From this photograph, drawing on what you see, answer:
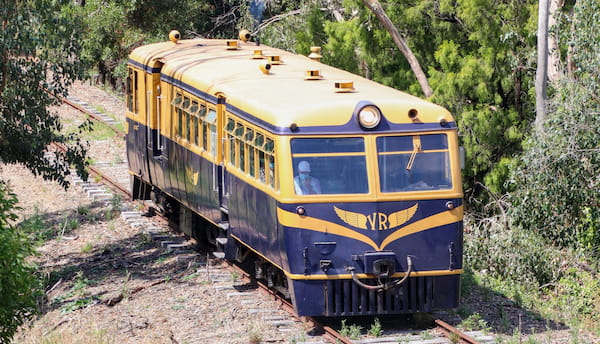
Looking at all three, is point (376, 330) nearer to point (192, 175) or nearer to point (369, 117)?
point (369, 117)

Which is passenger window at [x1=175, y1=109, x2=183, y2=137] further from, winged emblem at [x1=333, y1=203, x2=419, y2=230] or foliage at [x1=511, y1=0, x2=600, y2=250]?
foliage at [x1=511, y1=0, x2=600, y2=250]

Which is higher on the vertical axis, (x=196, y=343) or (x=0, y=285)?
(x=0, y=285)

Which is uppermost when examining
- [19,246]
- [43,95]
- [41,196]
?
[43,95]

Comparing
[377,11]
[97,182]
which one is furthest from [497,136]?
[97,182]

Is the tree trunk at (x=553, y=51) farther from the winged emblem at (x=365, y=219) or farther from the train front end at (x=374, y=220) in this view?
the winged emblem at (x=365, y=219)

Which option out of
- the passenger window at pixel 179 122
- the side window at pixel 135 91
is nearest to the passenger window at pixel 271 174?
the passenger window at pixel 179 122

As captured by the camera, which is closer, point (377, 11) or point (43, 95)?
point (43, 95)

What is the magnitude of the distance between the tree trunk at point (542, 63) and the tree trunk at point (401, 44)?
10.4ft

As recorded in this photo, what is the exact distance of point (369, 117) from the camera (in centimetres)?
1203

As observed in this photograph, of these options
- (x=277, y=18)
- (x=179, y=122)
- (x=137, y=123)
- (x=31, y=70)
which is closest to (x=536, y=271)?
(x=179, y=122)

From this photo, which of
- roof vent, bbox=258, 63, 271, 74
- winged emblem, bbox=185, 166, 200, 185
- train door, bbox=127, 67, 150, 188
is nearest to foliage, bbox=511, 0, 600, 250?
roof vent, bbox=258, 63, 271, 74

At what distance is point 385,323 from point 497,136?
11.7m

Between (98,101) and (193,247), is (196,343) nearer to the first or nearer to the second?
(193,247)

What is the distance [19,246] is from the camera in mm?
11555
